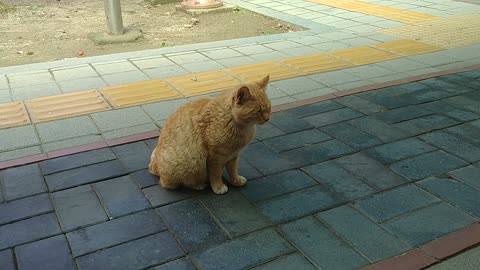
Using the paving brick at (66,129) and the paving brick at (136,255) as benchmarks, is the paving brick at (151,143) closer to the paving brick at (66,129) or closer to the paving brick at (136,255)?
the paving brick at (66,129)

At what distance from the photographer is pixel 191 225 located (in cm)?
328

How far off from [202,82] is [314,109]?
1.71 m

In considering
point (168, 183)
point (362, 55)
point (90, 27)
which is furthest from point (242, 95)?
point (90, 27)

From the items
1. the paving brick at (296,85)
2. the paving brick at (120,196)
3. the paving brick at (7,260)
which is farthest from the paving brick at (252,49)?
the paving brick at (7,260)

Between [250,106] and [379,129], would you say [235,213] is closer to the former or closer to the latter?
[250,106]

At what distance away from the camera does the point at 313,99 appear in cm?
561

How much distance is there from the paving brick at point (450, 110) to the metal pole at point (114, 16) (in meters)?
5.71

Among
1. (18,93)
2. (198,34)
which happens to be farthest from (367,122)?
(198,34)

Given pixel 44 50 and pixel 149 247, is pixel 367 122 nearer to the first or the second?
pixel 149 247

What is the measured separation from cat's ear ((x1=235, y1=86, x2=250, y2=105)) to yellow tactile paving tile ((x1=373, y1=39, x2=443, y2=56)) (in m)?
4.97

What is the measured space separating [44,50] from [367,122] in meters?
5.89

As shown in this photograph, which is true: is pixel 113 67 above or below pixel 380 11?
below

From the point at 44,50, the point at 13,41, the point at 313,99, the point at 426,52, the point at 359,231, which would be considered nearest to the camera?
the point at 359,231

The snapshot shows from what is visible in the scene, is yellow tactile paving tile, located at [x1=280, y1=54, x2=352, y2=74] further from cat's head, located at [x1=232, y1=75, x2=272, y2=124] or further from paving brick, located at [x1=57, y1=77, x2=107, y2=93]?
cat's head, located at [x1=232, y1=75, x2=272, y2=124]
